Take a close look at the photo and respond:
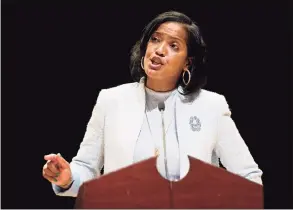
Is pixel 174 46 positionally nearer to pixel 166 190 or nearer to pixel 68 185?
pixel 68 185

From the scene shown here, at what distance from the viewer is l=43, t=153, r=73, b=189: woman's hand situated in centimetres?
158

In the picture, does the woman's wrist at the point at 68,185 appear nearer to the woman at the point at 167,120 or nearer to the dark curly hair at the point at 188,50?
the woman at the point at 167,120

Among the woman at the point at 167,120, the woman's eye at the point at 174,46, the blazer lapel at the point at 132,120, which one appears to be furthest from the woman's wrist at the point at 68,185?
the woman's eye at the point at 174,46

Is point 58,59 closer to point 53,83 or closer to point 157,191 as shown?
point 53,83

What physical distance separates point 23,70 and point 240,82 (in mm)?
1086

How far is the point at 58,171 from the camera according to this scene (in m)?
1.66

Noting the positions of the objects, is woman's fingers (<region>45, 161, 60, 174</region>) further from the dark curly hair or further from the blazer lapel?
the dark curly hair

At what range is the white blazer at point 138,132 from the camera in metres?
1.95

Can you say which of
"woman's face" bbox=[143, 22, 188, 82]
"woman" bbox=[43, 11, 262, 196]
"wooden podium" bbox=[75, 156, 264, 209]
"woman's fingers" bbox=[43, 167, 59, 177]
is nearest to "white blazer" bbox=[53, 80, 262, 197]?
"woman" bbox=[43, 11, 262, 196]

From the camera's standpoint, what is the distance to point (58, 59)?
2.78 m

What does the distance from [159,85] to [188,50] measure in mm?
169

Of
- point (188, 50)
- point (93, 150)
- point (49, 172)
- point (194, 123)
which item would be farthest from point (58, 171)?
point (188, 50)

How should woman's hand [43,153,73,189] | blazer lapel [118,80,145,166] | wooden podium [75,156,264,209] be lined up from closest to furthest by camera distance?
wooden podium [75,156,264,209]
woman's hand [43,153,73,189]
blazer lapel [118,80,145,166]

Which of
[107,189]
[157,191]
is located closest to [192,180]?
[157,191]
